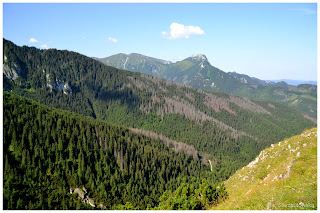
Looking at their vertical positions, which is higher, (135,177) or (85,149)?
(85,149)

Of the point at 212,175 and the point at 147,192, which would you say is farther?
the point at 212,175

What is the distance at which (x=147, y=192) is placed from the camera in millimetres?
139000

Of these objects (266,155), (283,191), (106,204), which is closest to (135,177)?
(106,204)

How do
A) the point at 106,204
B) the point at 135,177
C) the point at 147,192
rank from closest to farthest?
the point at 106,204, the point at 147,192, the point at 135,177

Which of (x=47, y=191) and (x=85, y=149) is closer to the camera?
(x=47, y=191)

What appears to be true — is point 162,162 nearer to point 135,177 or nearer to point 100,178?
point 135,177

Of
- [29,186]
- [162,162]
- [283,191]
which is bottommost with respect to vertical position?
[162,162]

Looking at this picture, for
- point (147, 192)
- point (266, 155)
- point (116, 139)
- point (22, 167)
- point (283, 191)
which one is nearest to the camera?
point (283, 191)

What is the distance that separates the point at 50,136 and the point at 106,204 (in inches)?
2314

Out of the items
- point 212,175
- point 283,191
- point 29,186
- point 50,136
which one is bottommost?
point 212,175

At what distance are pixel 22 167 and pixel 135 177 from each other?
72311mm

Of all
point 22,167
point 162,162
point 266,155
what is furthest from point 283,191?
point 162,162

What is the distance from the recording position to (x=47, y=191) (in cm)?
9531

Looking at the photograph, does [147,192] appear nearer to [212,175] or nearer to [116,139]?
[116,139]
